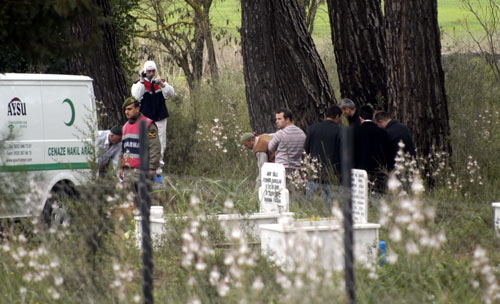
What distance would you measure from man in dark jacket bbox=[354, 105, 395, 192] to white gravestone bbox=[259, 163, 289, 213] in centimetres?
182

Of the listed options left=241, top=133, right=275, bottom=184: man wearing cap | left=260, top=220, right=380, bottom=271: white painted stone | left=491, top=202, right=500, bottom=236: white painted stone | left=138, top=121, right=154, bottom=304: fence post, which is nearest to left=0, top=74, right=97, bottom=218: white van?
left=241, top=133, right=275, bottom=184: man wearing cap

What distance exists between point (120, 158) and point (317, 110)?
426 centimetres

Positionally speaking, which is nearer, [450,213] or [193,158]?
[450,213]

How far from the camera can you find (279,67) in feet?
49.4

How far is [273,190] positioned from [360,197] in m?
1.49

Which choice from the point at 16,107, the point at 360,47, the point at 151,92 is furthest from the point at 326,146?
the point at 360,47

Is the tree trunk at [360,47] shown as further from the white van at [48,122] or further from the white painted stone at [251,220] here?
the white painted stone at [251,220]

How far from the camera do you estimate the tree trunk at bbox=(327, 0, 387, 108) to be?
15.1 metres

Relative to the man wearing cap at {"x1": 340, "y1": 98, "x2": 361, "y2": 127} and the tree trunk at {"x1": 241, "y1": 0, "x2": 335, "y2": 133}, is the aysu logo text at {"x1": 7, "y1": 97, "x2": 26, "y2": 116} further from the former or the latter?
the tree trunk at {"x1": 241, "y1": 0, "x2": 335, "y2": 133}

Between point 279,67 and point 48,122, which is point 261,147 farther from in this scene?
point 279,67

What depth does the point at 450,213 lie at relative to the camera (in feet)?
26.8

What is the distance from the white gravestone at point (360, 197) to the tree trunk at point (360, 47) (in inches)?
290

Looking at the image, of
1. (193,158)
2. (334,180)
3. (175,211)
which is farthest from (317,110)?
(175,211)

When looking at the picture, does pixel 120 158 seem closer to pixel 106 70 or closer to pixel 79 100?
pixel 79 100
